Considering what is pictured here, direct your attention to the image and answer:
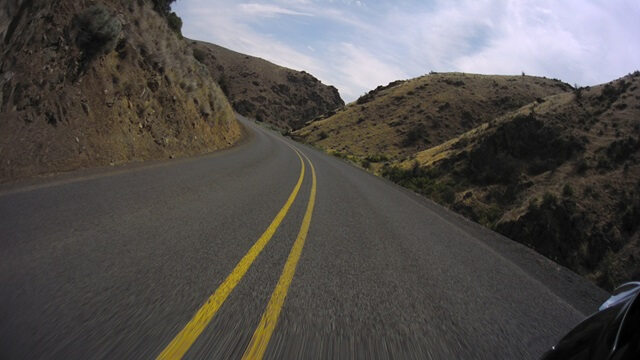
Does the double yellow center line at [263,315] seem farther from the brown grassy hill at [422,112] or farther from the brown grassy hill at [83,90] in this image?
the brown grassy hill at [422,112]

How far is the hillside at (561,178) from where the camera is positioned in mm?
13297

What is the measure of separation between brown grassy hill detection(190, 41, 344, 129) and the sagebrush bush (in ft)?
250

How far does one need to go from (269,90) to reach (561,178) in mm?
93160

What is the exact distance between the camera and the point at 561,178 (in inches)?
701

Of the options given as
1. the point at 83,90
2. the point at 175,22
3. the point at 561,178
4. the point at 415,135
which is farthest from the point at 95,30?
the point at 415,135

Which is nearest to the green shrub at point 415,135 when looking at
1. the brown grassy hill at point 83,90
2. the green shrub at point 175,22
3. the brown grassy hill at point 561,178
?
the brown grassy hill at point 561,178

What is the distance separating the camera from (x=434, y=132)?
47.1m

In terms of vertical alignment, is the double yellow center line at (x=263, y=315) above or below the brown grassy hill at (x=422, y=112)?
below

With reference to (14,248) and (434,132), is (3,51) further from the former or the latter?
(434,132)

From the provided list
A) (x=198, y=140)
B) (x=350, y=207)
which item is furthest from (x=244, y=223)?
(x=198, y=140)

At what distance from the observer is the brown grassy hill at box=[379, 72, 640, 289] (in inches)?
523

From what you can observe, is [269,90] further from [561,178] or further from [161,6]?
[561,178]

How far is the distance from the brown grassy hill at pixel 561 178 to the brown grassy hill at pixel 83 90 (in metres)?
13.3

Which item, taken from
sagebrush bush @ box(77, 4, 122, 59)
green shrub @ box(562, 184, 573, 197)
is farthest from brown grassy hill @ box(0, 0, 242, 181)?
green shrub @ box(562, 184, 573, 197)
